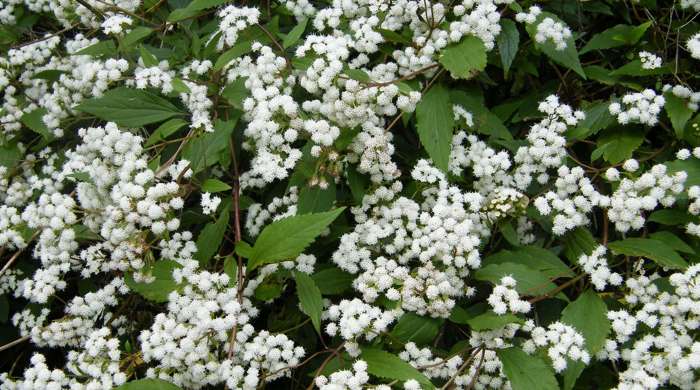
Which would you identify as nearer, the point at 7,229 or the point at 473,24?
the point at 473,24

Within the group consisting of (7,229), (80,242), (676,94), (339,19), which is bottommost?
(80,242)

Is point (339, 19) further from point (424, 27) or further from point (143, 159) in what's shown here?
point (143, 159)

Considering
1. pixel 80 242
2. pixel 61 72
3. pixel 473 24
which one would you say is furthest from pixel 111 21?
pixel 473 24

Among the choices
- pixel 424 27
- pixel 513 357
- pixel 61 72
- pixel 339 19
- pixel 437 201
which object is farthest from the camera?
pixel 61 72

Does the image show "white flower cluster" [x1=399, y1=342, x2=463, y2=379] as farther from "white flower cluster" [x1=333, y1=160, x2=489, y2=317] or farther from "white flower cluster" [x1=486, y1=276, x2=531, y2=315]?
"white flower cluster" [x1=486, y1=276, x2=531, y2=315]

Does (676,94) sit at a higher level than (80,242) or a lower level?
higher

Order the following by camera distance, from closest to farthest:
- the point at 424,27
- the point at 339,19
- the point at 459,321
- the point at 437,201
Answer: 1. the point at 459,321
2. the point at 437,201
3. the point at 424,27
4. the point at 339,19

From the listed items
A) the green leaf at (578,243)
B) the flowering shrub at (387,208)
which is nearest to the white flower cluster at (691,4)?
the flowering shrub at (387,208)
